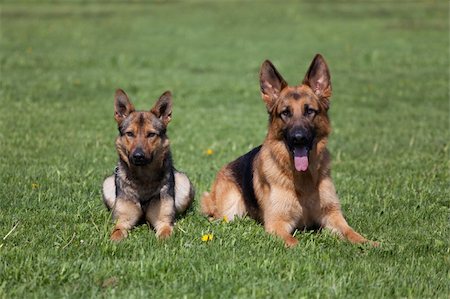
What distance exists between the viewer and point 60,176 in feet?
29.2

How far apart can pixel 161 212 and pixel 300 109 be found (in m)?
1.81

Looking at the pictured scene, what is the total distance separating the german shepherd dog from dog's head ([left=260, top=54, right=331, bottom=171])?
1169 millimetres

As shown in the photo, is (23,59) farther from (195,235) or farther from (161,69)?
(195,235)

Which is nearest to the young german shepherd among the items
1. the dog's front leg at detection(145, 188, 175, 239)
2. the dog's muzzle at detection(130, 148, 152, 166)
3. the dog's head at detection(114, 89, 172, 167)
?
the dog's front leg at detection(145, 188, 175, 239)

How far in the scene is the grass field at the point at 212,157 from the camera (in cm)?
528

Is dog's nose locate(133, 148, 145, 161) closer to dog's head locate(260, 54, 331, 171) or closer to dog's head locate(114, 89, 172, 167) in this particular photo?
dog's head locate(114, 89, 172, 167)

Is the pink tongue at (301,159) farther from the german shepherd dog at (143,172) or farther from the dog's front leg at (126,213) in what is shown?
the dog's front leg at (126,213)

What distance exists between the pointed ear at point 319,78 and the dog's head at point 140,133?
1.57 m

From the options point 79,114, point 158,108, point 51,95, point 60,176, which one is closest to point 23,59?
point 51,95

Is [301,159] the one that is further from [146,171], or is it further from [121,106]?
[121,106]

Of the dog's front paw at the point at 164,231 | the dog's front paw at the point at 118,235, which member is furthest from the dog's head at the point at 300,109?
the dog's front paw at the point at 118,235

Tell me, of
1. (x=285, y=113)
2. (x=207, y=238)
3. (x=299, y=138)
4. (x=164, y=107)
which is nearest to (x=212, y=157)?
(x=164, y=107)

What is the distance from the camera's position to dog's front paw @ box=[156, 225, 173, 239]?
21.6 ft

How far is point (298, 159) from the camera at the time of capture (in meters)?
6.71
